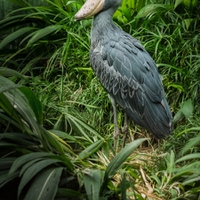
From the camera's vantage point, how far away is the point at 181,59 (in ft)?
15.6

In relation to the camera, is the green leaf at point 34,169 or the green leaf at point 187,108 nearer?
the green leaf at point 34,169

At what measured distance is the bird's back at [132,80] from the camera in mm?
3932

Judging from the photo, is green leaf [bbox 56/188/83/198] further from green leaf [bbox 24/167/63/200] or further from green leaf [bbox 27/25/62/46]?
green leaf [bbox 27/25/62/46]

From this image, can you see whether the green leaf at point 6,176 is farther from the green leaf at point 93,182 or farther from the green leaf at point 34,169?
the green leaf at point 93,182

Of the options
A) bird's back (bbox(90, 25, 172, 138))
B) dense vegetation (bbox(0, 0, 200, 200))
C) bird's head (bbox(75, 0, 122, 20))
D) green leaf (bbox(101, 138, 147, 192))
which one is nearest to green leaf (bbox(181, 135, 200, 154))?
dense vegetation (bbox(0, 0, 200, 200))

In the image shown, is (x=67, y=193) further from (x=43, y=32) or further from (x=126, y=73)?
(x=43, y=32)

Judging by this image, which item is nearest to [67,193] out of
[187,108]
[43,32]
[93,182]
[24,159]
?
[93,182]

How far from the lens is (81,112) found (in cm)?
453

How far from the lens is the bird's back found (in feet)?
12.9

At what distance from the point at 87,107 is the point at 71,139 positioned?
0.64 metres


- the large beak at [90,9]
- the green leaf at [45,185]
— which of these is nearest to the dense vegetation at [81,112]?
the green leaf at [45,185]

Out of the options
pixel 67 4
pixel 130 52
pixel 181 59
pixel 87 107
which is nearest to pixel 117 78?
pixel 130 52

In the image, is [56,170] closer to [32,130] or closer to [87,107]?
[32,130]

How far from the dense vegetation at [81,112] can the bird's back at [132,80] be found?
23 cm
